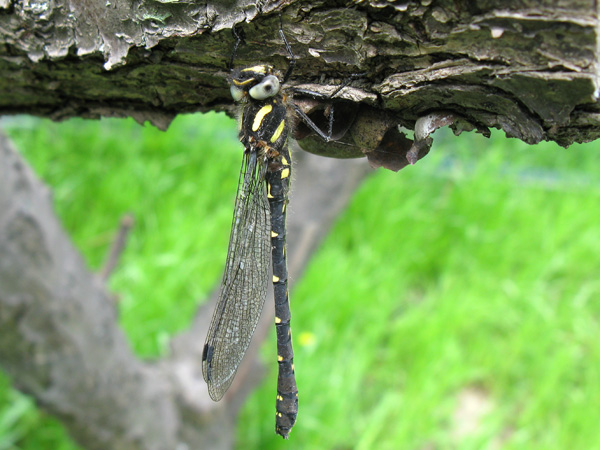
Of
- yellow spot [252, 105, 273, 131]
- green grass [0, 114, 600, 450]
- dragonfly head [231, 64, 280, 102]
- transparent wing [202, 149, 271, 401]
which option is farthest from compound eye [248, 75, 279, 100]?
green grass [0, 114, 600, 450]

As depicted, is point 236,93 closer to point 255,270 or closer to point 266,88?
point 266,88

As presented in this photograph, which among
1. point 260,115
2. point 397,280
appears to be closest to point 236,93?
point 260,115

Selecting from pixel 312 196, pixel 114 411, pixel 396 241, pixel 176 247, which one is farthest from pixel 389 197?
pixel 114 411

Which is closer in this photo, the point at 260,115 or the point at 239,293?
the point at 260,115

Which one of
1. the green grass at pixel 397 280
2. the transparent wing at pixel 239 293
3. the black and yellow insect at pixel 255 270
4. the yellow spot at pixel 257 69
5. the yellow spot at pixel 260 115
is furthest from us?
the green grass at pixel 397 280

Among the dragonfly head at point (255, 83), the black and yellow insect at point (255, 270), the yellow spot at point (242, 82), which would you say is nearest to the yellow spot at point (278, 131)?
the black and yellow insect at point (255, 270)

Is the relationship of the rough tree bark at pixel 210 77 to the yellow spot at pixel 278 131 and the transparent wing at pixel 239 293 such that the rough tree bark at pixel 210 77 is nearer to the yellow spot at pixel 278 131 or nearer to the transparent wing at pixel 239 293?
the yellow spot at pixel 278 131

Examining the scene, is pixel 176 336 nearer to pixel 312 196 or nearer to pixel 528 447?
pixel 312 196
